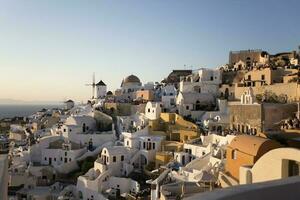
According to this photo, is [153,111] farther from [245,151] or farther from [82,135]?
[245,151]

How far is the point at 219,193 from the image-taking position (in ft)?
10.2

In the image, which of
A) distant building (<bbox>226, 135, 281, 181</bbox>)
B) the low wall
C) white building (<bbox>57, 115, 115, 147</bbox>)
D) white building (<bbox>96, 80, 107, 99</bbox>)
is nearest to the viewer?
the low wall

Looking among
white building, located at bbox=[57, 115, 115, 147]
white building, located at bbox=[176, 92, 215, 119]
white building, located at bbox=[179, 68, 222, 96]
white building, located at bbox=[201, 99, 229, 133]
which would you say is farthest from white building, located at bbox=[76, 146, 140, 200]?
white building, located at bbox=[179, 68, 222, 96]

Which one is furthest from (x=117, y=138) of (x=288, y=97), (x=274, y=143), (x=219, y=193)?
(x=219, y=193)

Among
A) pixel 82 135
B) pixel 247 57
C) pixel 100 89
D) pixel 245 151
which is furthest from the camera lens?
pixel 100 89

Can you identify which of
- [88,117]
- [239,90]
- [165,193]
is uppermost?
[239,90]

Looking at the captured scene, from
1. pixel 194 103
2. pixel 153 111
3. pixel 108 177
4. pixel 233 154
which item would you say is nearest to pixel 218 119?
pixel 194 103

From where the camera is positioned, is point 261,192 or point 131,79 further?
point 131,79

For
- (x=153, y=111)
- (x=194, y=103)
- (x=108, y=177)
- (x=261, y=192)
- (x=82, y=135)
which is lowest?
(x=108, y=177)

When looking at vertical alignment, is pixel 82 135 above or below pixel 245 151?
below

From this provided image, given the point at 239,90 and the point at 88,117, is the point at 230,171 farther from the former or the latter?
the point at 88,117

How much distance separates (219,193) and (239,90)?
29.3 meters

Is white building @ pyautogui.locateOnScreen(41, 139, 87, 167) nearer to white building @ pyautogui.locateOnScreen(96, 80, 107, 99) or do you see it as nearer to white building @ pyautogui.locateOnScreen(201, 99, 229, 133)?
white building @ pyautogui.locateOnScreen(201, 99, 229, 133)

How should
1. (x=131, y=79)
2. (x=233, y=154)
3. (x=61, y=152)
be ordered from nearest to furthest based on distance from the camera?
1. (x=233, y=154)
2. (x=61, y=152)
3. (x=131, y=79)
